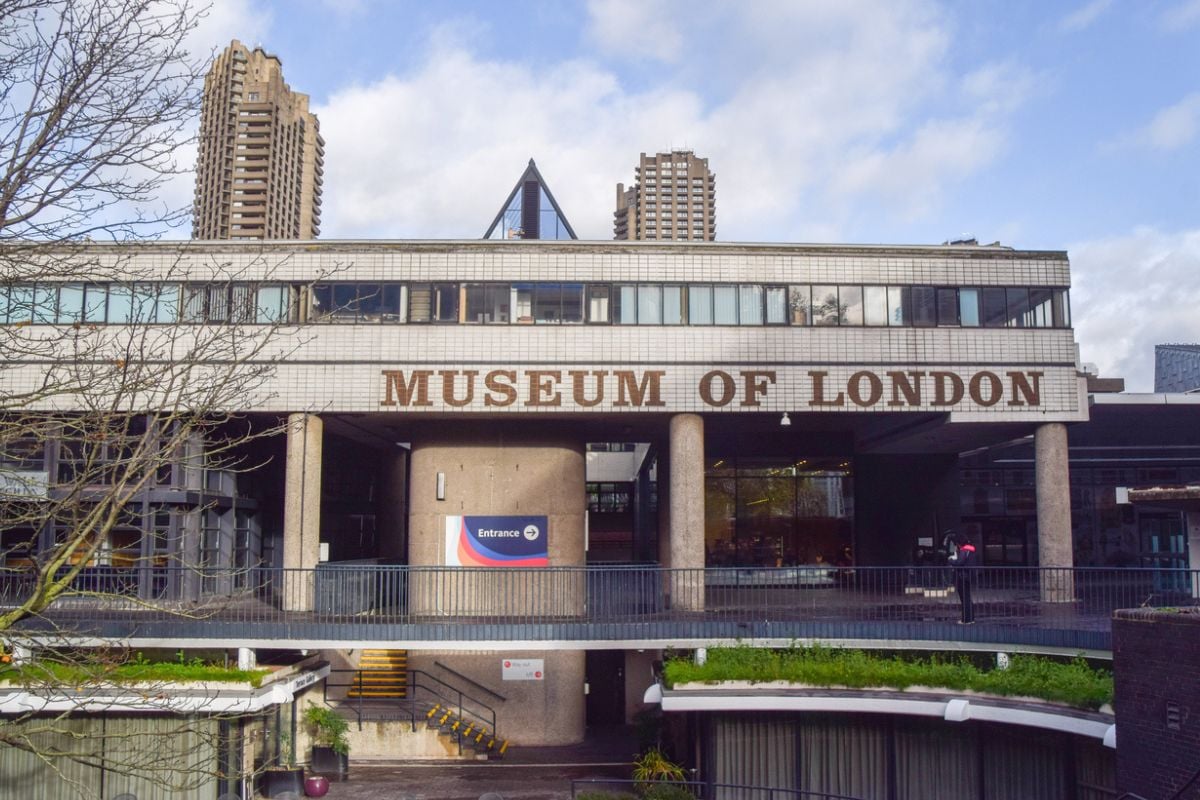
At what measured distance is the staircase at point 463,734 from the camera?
23453 mm

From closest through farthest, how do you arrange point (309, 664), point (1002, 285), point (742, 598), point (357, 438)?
point (309, 664), point (1002, 285), point (742, 598), point (357, 438)

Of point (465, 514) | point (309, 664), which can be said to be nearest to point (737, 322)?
point (465, 514)

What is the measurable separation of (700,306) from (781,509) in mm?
9210

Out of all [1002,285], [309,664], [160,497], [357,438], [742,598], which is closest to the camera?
[309,664]

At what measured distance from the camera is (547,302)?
81.7 feet

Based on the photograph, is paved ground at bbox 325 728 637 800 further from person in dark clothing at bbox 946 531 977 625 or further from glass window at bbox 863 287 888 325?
glass window at bbox 863 287 888 325

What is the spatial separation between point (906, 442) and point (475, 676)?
43.8 feet

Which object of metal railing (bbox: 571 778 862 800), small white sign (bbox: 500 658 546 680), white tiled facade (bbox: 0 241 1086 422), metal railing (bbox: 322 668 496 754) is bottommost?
metal railing (bbox: 571 778 862 800)

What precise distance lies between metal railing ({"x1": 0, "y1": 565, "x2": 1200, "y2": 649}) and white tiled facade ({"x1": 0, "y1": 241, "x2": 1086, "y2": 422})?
4.12 metres

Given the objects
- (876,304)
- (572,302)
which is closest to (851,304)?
(876,304)

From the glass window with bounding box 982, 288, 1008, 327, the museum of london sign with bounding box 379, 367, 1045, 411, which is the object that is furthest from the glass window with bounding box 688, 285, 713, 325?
the glass window with bounding box 982, 288, 1008, 327

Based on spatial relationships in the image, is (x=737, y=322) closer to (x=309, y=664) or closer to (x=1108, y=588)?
(x=1108, y=588)

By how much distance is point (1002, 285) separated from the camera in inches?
1001

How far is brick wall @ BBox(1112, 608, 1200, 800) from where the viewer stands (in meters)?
12.0
